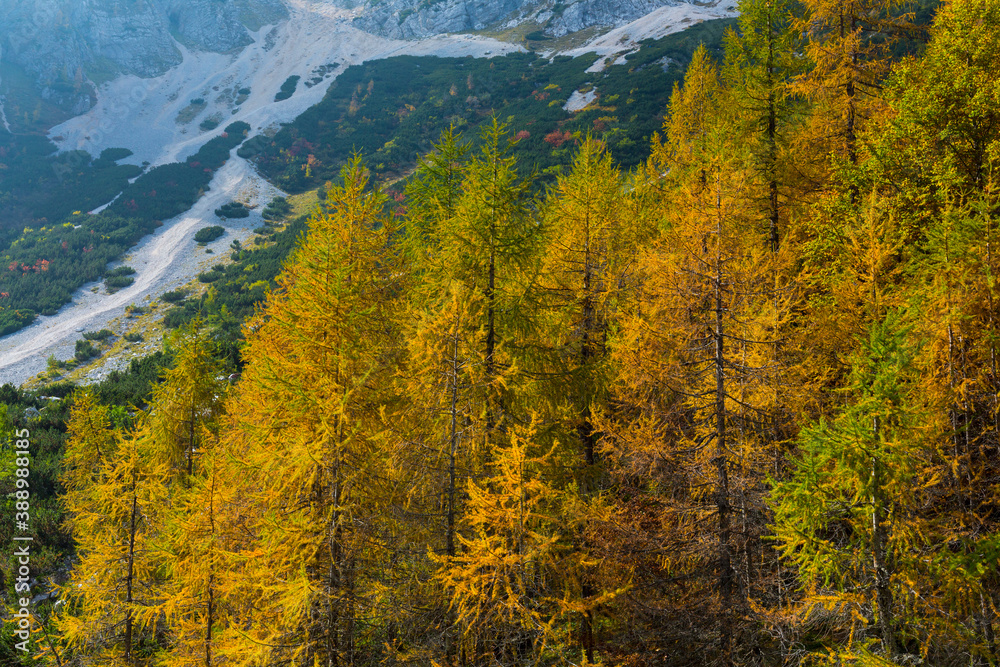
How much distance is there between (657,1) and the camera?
11594cm

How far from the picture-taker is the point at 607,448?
8703 mm

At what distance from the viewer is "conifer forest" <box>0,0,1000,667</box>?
6.22m

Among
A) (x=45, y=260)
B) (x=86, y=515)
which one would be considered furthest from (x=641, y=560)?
(x=45, y=260)

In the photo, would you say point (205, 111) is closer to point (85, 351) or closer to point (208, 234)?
point (208, 234)

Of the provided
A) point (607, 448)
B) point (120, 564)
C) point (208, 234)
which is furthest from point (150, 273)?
point (607, 448)

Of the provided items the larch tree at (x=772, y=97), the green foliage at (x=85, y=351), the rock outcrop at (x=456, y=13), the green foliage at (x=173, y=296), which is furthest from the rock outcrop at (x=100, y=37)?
the larch tree at (x=772, y=97)

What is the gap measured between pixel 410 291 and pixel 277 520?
4379 millimetres

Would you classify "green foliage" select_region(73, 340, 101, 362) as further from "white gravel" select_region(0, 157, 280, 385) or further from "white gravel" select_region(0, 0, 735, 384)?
"white gravel" select_region(0, 0, 735, 384)

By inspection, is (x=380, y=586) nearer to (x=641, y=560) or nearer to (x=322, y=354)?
(x=322, y=354)

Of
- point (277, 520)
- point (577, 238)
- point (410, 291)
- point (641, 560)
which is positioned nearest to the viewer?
point (277, 520)

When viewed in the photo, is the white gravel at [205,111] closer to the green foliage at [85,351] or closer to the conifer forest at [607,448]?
the green foliage at [85,351]

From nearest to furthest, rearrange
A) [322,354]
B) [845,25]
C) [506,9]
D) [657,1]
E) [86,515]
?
[322,354] < [86,515] < [845,25] < [657,1] < [506,9]

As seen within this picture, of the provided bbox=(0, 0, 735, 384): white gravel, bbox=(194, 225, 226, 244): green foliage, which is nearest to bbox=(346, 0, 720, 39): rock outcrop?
bbox=(0, 0, 735, 384): white gravel

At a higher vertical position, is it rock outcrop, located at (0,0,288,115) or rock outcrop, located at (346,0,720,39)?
rock outcrop, located at (0,0,288,115)
